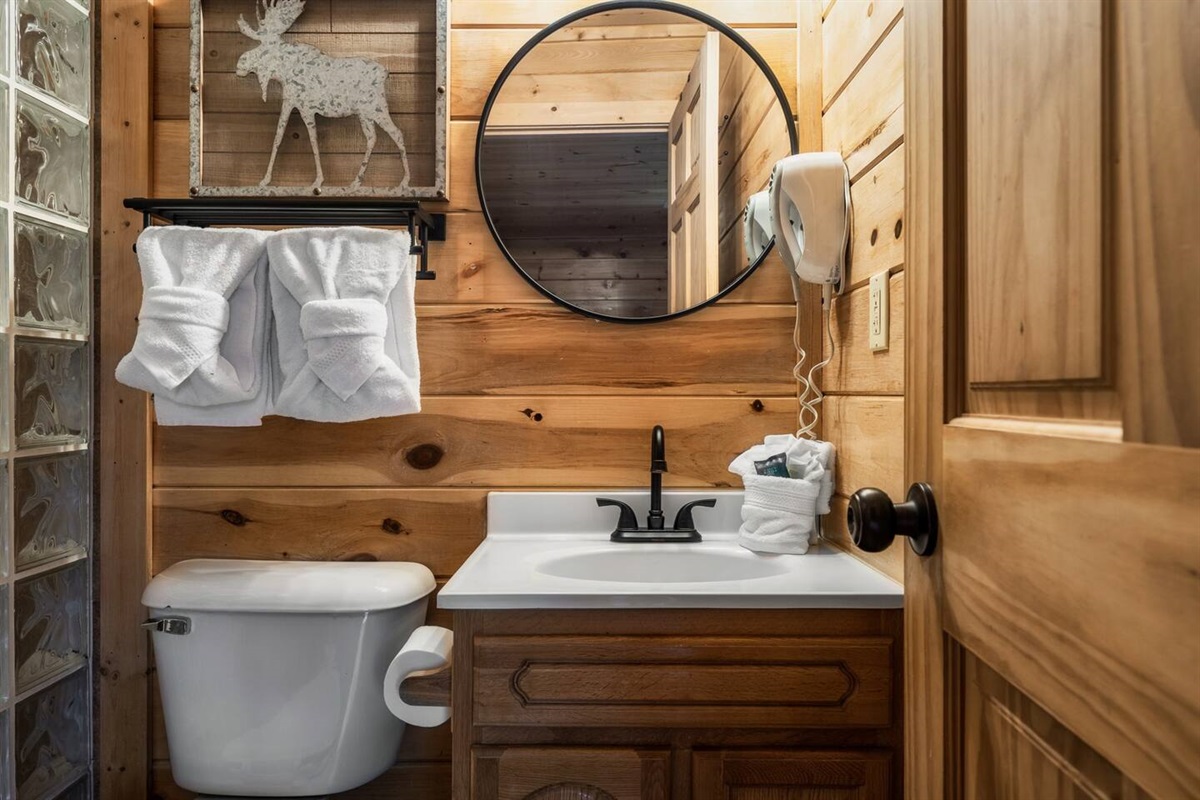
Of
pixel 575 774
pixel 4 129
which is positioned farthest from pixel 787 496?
pixel 4 129

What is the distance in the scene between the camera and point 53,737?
4.64 feet

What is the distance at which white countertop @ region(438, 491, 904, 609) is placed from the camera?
107 cm

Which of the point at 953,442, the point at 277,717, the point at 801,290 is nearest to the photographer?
the point at 953,442

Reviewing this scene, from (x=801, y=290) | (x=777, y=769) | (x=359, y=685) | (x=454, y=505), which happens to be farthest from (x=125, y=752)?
(x=801, y=290)

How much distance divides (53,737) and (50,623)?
20 centimetres

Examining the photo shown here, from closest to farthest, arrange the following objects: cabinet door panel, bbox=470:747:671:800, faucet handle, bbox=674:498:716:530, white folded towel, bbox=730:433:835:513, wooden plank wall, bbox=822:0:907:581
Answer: cabinet door panel, bbox=470:747:671:800
wooden plank wall, bbox=822:0:907:581
white folded towel, bbox=730:433:835:513
faucet handle, bbox=674:498:716:530

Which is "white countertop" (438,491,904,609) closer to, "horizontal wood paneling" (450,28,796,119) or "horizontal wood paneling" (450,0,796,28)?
"horizontal wood paneling" (450,28,796,119)

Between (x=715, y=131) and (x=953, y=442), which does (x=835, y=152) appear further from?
(x=953, y=442)

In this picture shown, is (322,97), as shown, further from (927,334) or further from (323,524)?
(927,334)

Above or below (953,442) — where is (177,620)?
below

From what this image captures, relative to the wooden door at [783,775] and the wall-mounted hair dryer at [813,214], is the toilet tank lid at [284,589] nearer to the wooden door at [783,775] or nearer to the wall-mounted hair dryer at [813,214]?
the wooden door at [783,775]

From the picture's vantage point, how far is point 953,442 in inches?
23.5

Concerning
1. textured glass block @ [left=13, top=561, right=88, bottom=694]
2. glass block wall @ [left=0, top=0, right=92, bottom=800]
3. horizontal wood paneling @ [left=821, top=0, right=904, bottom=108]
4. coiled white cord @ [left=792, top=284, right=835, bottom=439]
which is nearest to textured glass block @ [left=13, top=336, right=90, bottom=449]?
glass block wall @ [left=0, top=0, right=92, bottom=800]

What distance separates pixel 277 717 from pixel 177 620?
0.77 feet
